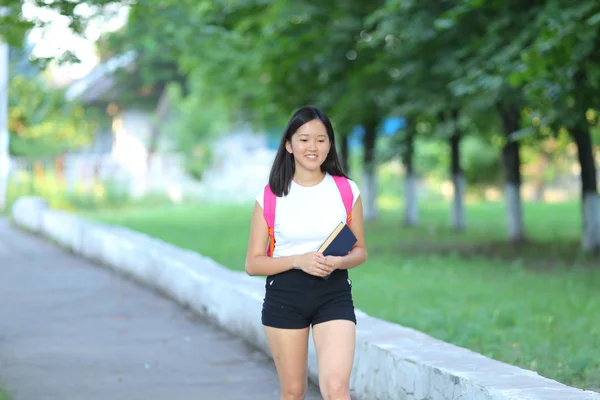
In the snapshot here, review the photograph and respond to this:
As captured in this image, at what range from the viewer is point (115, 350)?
9.80 metres

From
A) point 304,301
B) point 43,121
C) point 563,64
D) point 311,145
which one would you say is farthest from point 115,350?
point 43,121

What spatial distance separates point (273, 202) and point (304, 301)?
18.1 inches

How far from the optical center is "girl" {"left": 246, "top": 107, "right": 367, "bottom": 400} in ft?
17.7

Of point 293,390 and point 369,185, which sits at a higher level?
point 369,185

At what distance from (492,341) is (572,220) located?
70.3 ft

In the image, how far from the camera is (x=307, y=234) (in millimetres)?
5395

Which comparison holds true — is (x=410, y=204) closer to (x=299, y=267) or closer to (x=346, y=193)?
(x=346, y=193)

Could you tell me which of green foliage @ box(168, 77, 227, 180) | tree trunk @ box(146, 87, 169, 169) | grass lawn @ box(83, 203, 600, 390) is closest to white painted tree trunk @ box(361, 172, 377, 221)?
grass lawn @ box(83, 203, 600, 390)

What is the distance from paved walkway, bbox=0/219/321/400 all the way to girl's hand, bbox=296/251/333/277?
9.09 feet

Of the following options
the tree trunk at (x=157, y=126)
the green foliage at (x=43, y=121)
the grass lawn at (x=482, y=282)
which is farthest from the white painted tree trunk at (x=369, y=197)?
the tree trunk at (x=157, y=126)

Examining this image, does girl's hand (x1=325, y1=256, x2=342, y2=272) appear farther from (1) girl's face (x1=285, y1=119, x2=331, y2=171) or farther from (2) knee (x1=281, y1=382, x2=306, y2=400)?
(2) knee (x1=281, y1=382, x2=306, y2=400)

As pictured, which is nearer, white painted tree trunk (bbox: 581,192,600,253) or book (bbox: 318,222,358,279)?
book (bbox: 318,222,358,279)

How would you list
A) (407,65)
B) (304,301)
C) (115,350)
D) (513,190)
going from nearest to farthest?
1. (304,301)
2. (115,350)
3. (407,65)
4. (513,190)

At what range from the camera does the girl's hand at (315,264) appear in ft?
17.2
